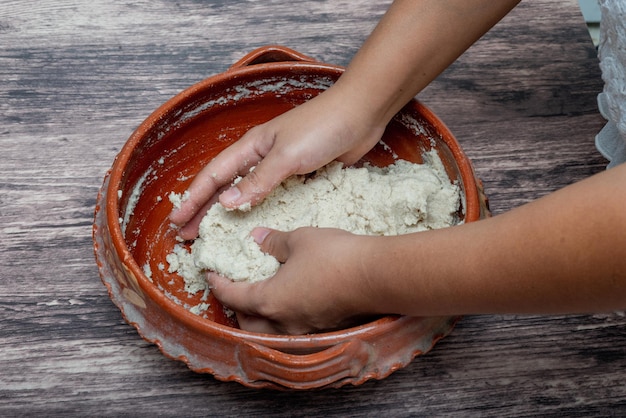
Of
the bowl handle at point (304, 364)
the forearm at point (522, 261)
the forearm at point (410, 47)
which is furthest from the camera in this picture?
the forearm at point (410, 47)

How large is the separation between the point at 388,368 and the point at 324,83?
35 centimetres

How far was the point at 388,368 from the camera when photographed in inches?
24.9

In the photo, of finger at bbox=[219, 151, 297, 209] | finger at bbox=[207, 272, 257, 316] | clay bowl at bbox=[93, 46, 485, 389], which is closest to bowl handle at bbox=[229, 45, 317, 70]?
clay bowl at bbox=[93, 46, 485, 389]

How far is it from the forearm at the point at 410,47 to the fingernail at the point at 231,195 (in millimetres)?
163

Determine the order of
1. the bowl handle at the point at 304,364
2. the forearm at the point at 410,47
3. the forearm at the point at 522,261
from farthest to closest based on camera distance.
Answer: the forearm at the point at 410,47 < the bowl handle at the point at 304,364 < the forearm at the point at 522,261

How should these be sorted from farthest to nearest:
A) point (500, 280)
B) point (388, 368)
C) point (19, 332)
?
1. point (19, 332)
2. point (388, 368)
3. point (500, 280)

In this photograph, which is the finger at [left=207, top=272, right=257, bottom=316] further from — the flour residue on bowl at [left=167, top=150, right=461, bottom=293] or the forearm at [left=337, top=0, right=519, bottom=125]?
the forearm at [left=337, top=0, right=519, bottom=125]

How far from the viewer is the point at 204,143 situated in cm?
83

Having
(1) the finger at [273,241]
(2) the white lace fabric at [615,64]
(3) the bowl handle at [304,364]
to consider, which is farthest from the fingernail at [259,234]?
(2) the white lace fabric at [615,64]

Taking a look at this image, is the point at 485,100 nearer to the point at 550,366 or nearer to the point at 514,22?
the point at 514,22

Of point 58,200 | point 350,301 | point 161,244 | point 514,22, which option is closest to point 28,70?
point 58,200

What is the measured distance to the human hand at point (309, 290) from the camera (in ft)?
1.99

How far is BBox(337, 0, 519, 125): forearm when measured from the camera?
0.69 metres

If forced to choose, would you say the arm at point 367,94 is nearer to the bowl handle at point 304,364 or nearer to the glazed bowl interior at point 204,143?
the glazed bowl interior at point 204,143
